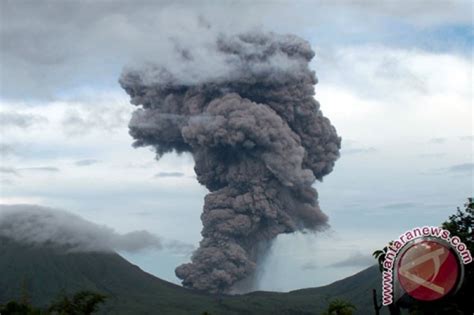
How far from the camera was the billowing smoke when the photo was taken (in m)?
125

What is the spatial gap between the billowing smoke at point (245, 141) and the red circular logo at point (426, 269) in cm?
9088

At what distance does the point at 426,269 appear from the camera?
105ft

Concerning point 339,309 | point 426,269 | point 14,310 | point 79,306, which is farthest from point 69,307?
point 426,269

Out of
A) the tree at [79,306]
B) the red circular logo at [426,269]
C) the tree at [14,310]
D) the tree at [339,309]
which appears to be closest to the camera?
the red circular logo at [426,269]

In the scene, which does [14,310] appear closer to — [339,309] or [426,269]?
[339,309]

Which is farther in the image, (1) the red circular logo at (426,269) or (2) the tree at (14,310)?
(2) the tree at (14,310)

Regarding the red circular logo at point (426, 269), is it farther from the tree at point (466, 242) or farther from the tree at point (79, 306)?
the tree at point (79, 306)

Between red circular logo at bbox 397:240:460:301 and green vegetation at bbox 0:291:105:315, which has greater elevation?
green vegetation at bbox 0:291:105:315

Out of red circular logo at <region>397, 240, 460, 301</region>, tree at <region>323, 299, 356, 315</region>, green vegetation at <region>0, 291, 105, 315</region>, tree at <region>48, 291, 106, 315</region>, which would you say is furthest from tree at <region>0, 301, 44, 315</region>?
red circular logo at <region>397, 240, 460, 301</region>

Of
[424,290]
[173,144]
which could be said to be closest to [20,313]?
[424,290]

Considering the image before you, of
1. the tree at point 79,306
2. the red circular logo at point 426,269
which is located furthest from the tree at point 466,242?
the tree at point 79,306

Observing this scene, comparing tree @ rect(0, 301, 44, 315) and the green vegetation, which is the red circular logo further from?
tree @ rect(0, 301, 44, 315)

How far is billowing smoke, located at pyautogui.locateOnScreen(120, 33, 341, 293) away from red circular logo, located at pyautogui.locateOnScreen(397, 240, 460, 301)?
298 feet

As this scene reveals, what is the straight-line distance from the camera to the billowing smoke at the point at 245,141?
410 feet
